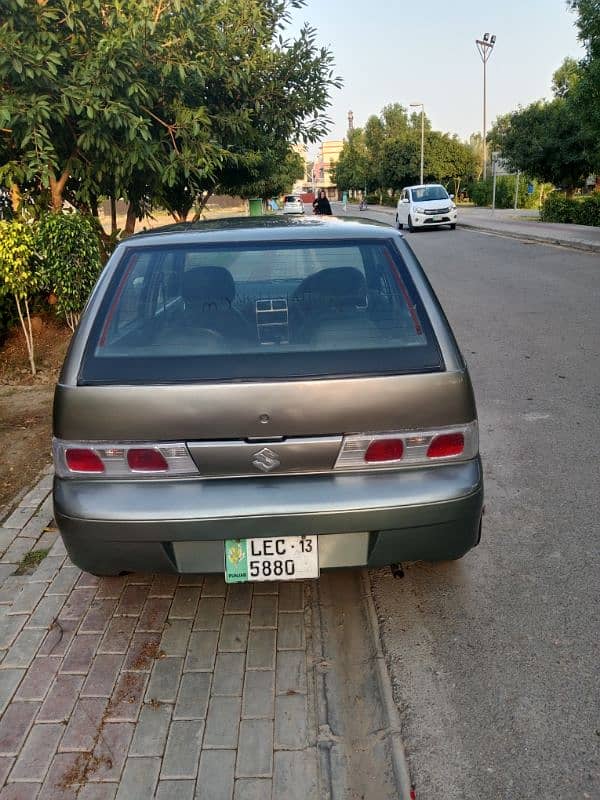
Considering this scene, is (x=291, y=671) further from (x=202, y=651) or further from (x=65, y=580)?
(x=65, y=580)

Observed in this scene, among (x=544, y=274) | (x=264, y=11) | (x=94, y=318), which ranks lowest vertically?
(x=544, y=274)

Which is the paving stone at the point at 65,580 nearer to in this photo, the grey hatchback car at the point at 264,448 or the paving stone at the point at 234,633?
the grey hatchback car at the point at 264,448

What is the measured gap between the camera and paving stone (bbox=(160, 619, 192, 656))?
10.0 ft

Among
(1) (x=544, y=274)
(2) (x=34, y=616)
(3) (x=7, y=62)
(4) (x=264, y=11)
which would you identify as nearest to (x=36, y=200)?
(3) (x=7, y=62)

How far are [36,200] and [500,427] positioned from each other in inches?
242

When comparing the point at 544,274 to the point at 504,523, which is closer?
the point at 504,523

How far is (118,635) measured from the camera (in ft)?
10.4

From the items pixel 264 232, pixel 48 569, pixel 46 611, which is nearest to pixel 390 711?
pixel 46 611

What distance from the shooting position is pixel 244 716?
8.67 feet

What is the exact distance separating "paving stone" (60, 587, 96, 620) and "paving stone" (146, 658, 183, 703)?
0.57m

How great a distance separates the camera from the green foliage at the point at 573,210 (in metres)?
25.2

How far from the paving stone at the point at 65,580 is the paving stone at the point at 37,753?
0.97 m

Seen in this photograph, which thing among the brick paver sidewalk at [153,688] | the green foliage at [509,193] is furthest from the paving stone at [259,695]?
the green foliage at [509,193]

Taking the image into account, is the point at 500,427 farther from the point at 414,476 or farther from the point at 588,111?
the point at 588,111
